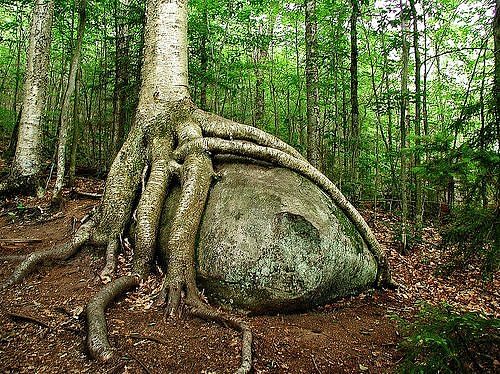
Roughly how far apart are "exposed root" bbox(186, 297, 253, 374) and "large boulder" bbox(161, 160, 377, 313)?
44 cm

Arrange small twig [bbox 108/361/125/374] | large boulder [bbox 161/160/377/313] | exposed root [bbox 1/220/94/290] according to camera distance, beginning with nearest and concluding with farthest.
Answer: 1. small twig [bbox 108/361/125/374]
2. large boulder [bbox 161/160/377/313]
3. exposed root [bbox 1/220/94/290]

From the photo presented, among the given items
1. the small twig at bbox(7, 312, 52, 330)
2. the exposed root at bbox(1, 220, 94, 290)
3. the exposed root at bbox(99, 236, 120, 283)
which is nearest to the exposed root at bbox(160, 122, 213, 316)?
the exposed root at bbox(99, 236, 120, 283)

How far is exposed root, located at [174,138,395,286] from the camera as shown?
597 cm

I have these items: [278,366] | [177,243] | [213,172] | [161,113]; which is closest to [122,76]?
[161,113]

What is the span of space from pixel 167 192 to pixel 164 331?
2424 millimetres

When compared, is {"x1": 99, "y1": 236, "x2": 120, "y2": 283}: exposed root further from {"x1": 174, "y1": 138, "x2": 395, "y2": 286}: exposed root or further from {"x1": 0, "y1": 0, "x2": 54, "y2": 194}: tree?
{"x1": 0, "y1": 0, "x2": 54, "y2": 194}: tree

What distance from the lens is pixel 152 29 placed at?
666cm

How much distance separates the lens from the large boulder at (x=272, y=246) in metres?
4.94

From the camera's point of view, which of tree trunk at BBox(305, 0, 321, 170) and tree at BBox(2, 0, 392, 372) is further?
tree trunk at BBox(305, 0, 321, 170)

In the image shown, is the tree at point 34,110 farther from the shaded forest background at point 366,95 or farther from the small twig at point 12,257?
the small twig at point 12,257

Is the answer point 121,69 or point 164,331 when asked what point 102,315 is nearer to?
point 164,331

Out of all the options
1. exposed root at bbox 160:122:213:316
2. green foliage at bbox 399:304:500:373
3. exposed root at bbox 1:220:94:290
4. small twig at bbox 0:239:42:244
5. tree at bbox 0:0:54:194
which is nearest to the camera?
green foliage at bbox 399:304:500:373

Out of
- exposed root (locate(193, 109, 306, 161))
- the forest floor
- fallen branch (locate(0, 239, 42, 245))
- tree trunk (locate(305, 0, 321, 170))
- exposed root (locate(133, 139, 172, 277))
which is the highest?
tree trunk (locate(305, 0, 321, 170))

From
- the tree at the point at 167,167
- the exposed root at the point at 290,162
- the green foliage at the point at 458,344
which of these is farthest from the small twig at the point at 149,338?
the exposed root at the point at 290,162
